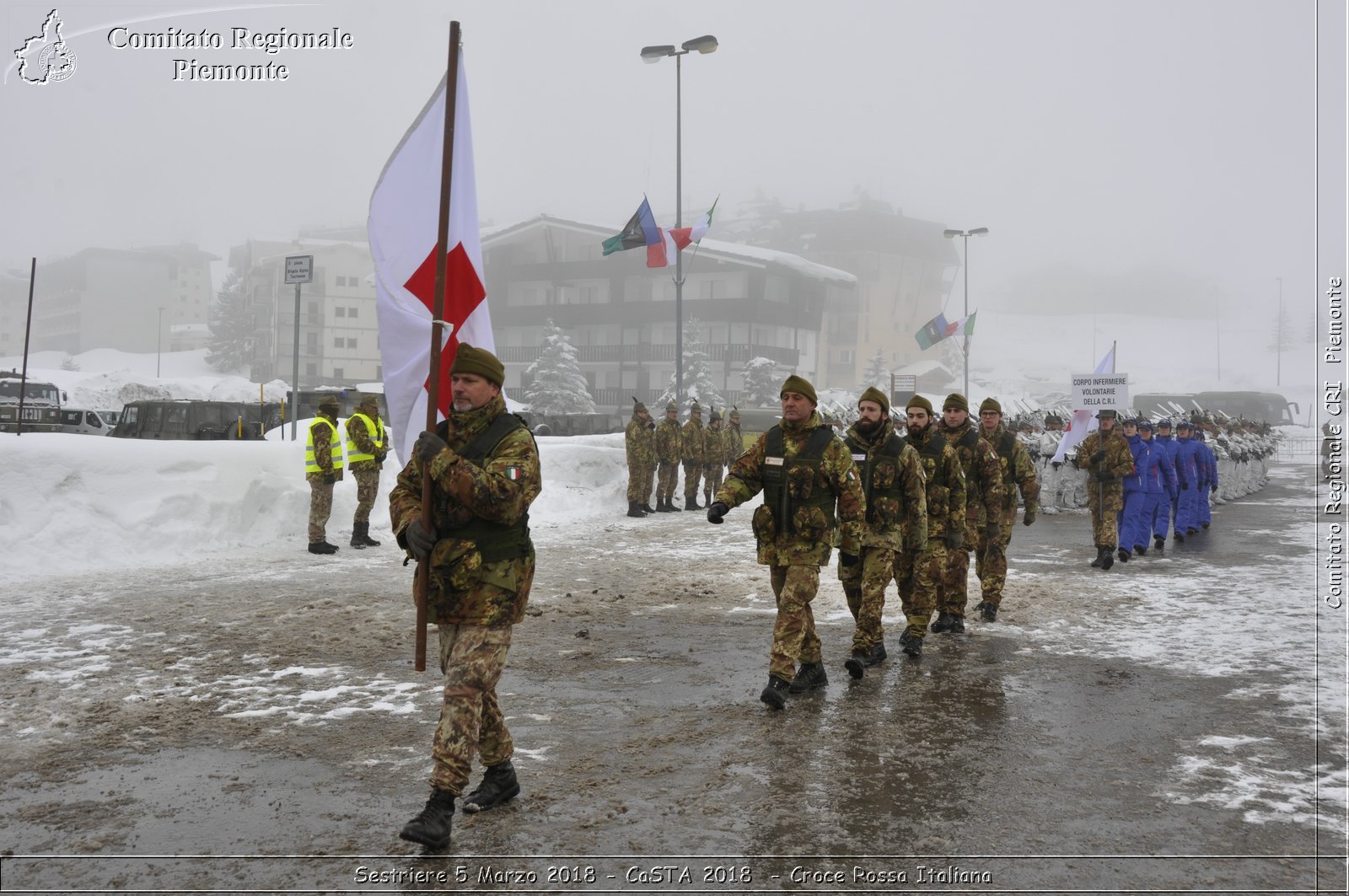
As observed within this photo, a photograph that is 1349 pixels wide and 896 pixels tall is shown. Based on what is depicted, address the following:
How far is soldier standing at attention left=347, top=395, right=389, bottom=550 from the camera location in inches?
537

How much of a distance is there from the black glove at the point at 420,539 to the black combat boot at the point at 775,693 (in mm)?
2919

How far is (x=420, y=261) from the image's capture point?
16.8 ft

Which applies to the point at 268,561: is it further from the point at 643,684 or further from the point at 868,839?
the point at 868,839

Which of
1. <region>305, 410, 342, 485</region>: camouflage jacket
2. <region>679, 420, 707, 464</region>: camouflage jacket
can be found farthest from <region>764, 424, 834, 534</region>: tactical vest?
<region>679, 420, 707, 464</region>: camouflage jacket

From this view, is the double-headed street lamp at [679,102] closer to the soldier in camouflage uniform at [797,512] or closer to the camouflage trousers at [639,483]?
the camouflage trousers at [639,483]

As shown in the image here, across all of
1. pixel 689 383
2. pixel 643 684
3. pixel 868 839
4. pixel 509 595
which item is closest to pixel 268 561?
pixel 643 684

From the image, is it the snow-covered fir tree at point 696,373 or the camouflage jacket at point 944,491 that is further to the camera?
the snow-covered fir tree at point 696,373

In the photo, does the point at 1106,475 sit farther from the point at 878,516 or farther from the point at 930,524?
the point at 878,516

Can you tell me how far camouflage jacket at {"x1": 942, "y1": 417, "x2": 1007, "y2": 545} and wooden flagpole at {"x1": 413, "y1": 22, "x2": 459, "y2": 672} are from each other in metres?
5.92

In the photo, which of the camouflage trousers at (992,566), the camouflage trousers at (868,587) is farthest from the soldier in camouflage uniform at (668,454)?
the camouflage trousers at (868,587)

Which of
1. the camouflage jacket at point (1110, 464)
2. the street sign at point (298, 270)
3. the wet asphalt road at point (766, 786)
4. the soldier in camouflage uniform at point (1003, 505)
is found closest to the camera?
the wet asphalt road at point (766, 786)

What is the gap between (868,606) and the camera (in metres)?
7.66

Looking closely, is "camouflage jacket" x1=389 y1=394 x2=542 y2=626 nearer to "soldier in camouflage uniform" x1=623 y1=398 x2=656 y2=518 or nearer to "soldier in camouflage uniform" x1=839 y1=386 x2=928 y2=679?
"soldier in camouflage uniform" x1=839 y1=386 x2=928 y2=679

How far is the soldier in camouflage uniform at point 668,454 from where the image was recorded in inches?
819
